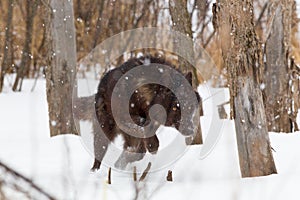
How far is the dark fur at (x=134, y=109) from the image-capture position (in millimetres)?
5945

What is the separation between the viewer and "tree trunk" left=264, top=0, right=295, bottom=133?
26.7 ft

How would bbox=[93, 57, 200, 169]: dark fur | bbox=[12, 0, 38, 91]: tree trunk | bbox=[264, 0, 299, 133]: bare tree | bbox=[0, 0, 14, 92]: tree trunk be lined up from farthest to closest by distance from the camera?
bbox=[12, 0, 38, 91]: tree trunk < bbox=[0, 0, 14, 92]: tree trunk < bbox=[264, 0, 299, 133]: bare tree < bbox=[93, 57, 200, 169]: dark fur

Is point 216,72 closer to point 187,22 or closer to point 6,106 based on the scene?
point 6,106

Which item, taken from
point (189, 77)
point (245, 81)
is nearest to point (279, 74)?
point (189, 77)

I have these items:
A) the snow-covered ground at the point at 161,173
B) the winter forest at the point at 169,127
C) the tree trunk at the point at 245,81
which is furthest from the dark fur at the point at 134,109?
the tree trunk at the point at 245,81

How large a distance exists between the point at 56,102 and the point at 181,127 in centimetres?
262

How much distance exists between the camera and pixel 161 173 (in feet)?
18.0

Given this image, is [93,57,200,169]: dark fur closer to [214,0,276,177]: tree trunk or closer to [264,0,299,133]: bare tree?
[214,0,276,177]: tree trunk

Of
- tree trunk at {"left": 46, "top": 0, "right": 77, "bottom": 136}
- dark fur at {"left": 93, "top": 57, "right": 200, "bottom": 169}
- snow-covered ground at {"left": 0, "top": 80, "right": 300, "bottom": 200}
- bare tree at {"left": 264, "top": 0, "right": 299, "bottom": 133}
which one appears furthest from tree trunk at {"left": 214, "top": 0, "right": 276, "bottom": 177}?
tree trunk at {"left": 46, "top": 0, "right": 77, "bottom": 136}

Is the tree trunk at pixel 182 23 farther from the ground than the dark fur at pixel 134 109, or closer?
farther from the ground

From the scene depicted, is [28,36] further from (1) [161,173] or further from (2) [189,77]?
(1) [161,173]

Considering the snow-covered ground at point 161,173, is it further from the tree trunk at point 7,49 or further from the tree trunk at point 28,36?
the tree trunk at point 28,36

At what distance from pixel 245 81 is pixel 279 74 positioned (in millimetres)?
3671

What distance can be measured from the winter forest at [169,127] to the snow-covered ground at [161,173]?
0.01m
